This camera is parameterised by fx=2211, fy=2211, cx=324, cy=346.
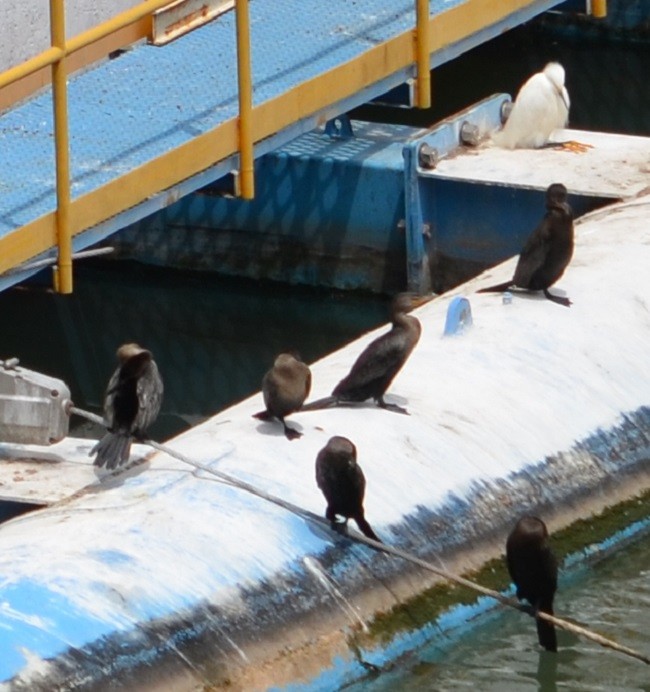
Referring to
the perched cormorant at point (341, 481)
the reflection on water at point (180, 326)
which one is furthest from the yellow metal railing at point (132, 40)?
the perched cormorant at point (341, 481)

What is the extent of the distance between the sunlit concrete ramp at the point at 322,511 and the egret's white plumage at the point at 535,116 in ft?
7.48

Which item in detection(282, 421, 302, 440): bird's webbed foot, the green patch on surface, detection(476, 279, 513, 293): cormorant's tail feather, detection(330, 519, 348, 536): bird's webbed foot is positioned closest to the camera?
the green patch on surface

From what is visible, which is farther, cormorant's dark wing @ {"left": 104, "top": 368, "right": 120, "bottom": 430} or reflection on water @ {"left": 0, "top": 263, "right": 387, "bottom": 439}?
reflection on water @ {"left": 0, "top": 263, "right": 387, "bottom": 439}

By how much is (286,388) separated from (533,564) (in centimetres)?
136

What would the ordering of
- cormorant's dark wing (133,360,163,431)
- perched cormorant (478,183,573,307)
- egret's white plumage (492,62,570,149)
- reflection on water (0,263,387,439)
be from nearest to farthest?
1. cormorant's dark wing (133,360,163,431)
2. perched cormorant (478,183,573,307)
3. reflection on water (0,263,387,439)
4. egret's white plumage (492,62,570,149)

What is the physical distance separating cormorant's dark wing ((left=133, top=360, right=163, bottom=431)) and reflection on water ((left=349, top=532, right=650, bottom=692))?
138 cm

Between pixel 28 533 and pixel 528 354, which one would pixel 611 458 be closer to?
pixel 528 354

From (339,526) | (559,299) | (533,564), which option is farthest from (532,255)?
(533,564)

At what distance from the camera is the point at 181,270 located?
14.1 metres

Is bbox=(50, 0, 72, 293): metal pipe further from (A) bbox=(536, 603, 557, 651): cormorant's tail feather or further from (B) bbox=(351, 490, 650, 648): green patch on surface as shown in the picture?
(A) bbox=(536, 603, 557, 651): cormorant's tail feather

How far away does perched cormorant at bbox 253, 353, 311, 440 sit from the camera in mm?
9016

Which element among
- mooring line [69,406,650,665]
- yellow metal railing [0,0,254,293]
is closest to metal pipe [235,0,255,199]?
yellow metal railing [0,0,254,293]

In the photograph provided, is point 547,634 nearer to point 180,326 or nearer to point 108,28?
point 108,28

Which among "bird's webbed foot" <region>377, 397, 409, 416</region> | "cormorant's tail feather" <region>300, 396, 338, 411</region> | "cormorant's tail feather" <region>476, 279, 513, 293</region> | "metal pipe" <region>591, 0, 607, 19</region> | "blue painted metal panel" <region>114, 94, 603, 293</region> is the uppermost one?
"metal pipe" <region>591, 0, 607, 19</region>
